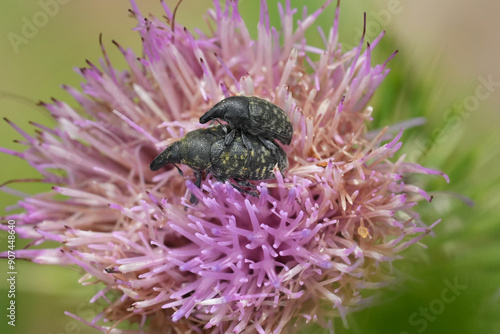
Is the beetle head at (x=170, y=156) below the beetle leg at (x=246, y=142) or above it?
below

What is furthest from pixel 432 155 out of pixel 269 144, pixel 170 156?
pixel 170 156

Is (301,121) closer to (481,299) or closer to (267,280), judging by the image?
(267,280)

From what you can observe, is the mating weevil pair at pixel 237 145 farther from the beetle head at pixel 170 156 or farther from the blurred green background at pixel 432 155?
the blurred green background at pixel 432 155

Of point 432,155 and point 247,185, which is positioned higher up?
point 432,155

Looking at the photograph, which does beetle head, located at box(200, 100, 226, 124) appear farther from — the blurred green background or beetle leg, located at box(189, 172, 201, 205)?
the blurred green background

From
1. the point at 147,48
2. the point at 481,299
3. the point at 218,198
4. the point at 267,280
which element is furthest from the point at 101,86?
the point at 481,299

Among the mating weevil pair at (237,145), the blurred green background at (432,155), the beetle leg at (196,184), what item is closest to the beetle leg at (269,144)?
the mating weevil pair at (237,145)

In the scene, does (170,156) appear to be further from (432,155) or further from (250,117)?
(432,155)
